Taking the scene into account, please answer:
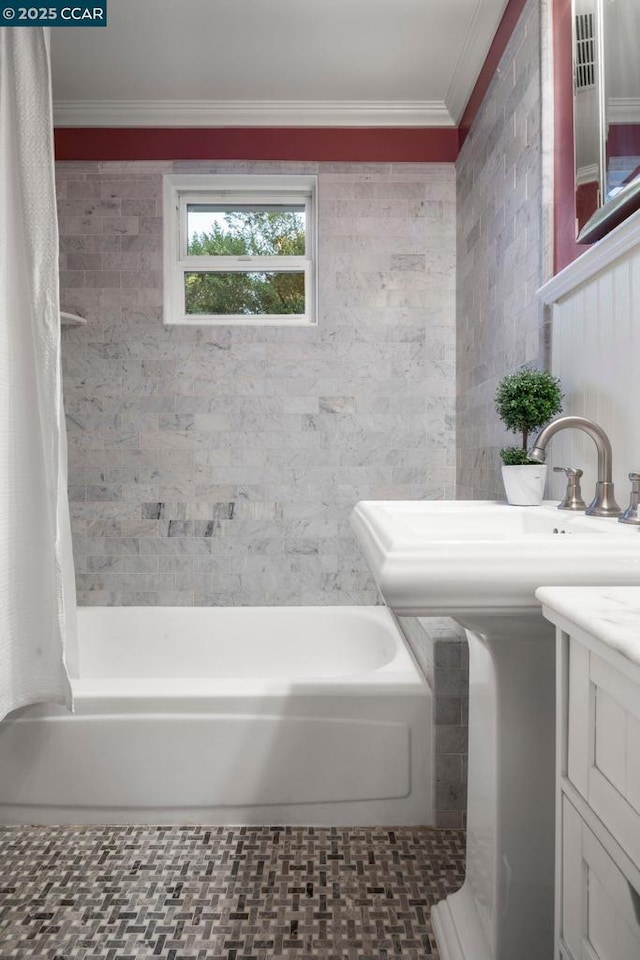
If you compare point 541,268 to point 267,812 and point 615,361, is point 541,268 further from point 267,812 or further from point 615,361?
point 267,812

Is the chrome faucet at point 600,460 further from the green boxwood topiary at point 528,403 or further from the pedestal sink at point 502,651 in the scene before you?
the green boxwood topiary at point 528,403

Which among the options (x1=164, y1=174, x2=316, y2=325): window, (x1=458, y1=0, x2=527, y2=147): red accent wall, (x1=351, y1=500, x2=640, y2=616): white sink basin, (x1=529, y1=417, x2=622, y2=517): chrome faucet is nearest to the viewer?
(x1=351, y1=500, x2=640, y2=616): white sink basin

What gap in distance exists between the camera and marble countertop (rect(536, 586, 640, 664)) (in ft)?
1.73

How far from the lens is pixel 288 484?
287 cm

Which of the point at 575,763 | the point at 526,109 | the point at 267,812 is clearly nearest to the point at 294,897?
the point at 267,812

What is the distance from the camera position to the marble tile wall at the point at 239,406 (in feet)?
9.35

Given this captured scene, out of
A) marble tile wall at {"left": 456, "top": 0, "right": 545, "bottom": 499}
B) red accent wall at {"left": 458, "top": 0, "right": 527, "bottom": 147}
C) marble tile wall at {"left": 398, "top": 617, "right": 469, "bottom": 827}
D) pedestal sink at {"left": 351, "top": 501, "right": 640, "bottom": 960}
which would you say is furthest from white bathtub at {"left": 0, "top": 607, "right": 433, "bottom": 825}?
red accent wall at {"left": 458, "top": 0, "right": 527, "bottom": 147}

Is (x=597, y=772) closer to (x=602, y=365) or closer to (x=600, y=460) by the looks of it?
(x=600, y=460)

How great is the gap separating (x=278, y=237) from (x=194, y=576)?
1617 millimetres

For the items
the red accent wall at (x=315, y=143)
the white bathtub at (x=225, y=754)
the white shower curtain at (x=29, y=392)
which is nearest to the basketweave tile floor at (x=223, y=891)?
the white bathtub at (x=225, y=754)

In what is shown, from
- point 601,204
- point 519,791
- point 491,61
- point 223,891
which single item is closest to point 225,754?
point 223,891

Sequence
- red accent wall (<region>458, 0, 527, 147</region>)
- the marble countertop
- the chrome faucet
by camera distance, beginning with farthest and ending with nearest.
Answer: red accent wall (<region>458, 0, 527, 147</region>) → the chrome faucet → the marble countertop

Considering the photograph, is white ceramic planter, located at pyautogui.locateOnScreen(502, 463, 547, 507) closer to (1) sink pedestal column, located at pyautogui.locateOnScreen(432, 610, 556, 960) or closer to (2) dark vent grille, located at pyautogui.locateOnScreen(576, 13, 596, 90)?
(1) sink pedestal column, located at pyautogui.locateOnScreen(432, 610, 556, 960)

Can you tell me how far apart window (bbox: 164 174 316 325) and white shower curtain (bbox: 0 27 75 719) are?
1199 mm
